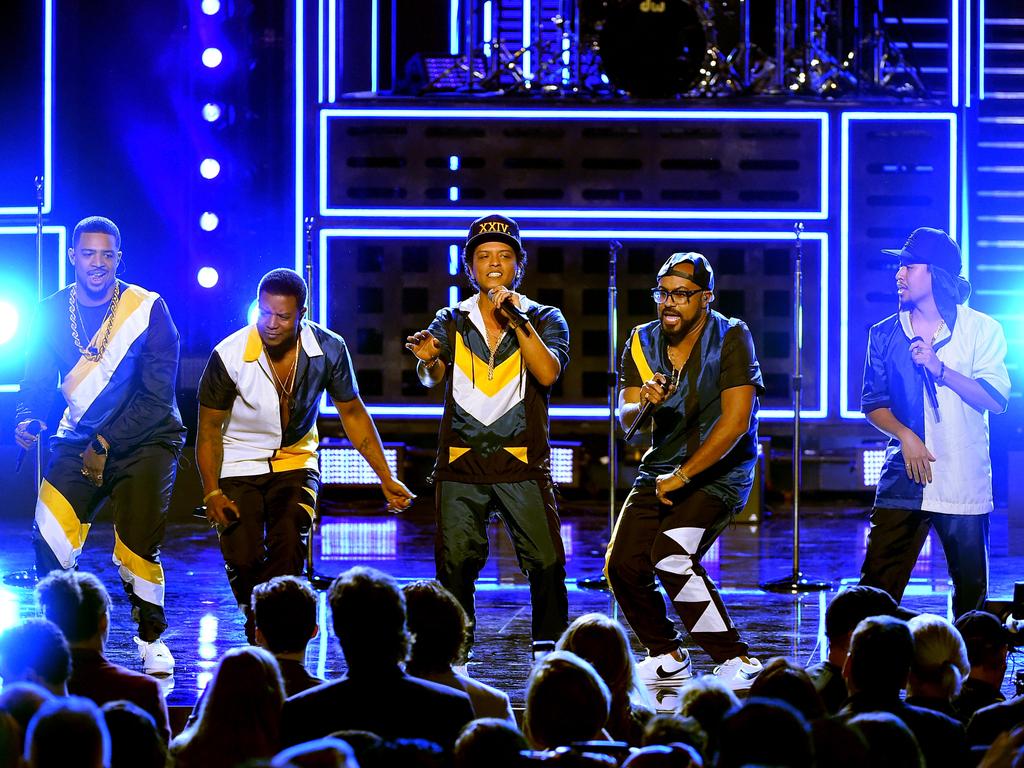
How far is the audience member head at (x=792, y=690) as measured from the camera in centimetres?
326

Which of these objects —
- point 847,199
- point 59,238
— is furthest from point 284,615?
point 847,199

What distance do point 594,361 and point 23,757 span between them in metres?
9.33

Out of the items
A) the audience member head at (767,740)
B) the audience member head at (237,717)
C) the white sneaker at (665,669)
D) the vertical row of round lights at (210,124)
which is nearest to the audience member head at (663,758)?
the audience member head at (767,740)

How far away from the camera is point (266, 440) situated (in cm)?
562

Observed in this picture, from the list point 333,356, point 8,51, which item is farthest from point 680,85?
point 333,356

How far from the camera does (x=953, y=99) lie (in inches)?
466

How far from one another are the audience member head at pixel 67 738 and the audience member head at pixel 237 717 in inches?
17.7

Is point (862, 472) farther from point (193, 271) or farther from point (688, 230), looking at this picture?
point (193, 271)

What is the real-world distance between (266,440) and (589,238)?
656 cm

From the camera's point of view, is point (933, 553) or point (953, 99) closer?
point (933, 553)

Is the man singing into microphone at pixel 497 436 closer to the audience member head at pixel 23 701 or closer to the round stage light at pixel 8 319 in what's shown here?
the audience member head at pixel 23 701

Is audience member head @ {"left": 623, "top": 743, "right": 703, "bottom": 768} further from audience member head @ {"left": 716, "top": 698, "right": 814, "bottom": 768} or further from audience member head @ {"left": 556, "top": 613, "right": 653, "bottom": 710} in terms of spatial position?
Answer: audience member head @ {"left": 556, "top": 613, "right": 653, "bottom": 710}

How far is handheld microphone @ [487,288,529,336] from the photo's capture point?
5445mm

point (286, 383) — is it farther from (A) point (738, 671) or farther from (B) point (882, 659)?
(B) point (882, 659)
